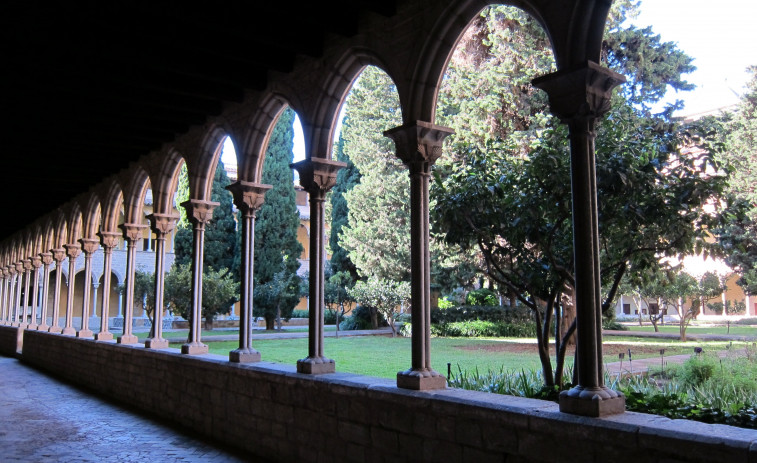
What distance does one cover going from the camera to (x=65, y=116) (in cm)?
677

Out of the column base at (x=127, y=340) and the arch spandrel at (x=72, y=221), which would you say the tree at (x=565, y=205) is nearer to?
the column base at (x=127, y=340)

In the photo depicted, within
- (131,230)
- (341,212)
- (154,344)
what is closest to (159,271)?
(154,344)

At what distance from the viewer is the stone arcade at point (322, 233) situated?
9.75 feet

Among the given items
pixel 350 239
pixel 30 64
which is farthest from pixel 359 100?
pixel 30 64

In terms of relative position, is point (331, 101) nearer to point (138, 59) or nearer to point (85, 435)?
point (138, 59)

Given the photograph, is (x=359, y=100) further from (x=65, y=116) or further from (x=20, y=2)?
(x=20, y=2)

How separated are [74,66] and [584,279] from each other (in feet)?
15.4

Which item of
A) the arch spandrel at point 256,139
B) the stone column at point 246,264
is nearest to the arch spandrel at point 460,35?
the arch spandrel at point 256,139

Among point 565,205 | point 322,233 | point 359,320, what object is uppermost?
point 565,205

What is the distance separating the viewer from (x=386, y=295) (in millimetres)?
19219

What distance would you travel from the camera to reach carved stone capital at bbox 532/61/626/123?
3.13 meters

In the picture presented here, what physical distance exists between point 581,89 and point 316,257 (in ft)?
9.01

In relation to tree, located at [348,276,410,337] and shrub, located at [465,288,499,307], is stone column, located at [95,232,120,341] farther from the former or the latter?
shrub, located at [465,288,499,307]

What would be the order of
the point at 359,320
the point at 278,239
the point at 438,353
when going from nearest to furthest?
the point at 438,353 < the point at 278,239 < the point at 359,320
